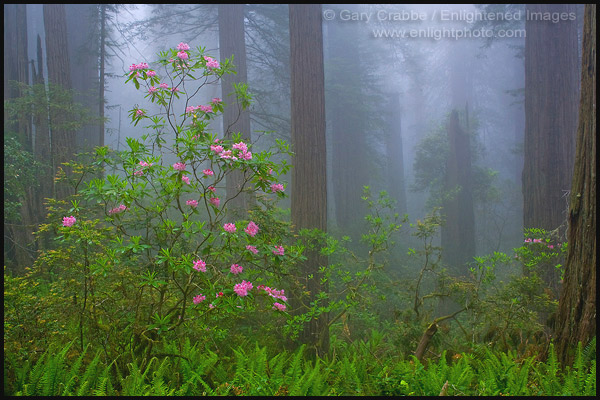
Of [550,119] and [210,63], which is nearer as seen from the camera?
[210,63]

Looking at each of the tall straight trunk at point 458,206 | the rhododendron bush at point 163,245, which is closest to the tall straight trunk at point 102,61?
the rhododendron bush at point 163,245

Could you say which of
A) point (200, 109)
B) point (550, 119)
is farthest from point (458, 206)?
point (200, 109)

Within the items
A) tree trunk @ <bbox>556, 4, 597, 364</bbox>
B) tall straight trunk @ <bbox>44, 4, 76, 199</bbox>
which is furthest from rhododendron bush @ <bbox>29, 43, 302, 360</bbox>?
tall straight trunk @ <bbox>44, 4, 76, 199</bbox>

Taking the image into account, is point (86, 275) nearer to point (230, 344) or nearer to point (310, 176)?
point (230, 344)

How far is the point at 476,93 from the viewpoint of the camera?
107ft

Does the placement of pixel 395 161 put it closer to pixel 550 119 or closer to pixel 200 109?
pixel 550 119

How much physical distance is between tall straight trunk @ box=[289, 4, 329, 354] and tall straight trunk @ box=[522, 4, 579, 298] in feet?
13.6

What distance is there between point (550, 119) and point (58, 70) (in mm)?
10912

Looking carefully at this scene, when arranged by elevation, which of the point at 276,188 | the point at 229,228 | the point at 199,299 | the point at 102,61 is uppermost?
the point at 102,61

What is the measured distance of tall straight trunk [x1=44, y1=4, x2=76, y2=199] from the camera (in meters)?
8.67

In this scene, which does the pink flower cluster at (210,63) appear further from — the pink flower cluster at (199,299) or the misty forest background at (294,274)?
the pink flower cluster at (199,299)

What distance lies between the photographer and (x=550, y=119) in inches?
291

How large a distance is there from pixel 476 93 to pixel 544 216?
2888 cm

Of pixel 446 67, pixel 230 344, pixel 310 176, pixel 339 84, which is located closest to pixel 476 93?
pixel 446 67
